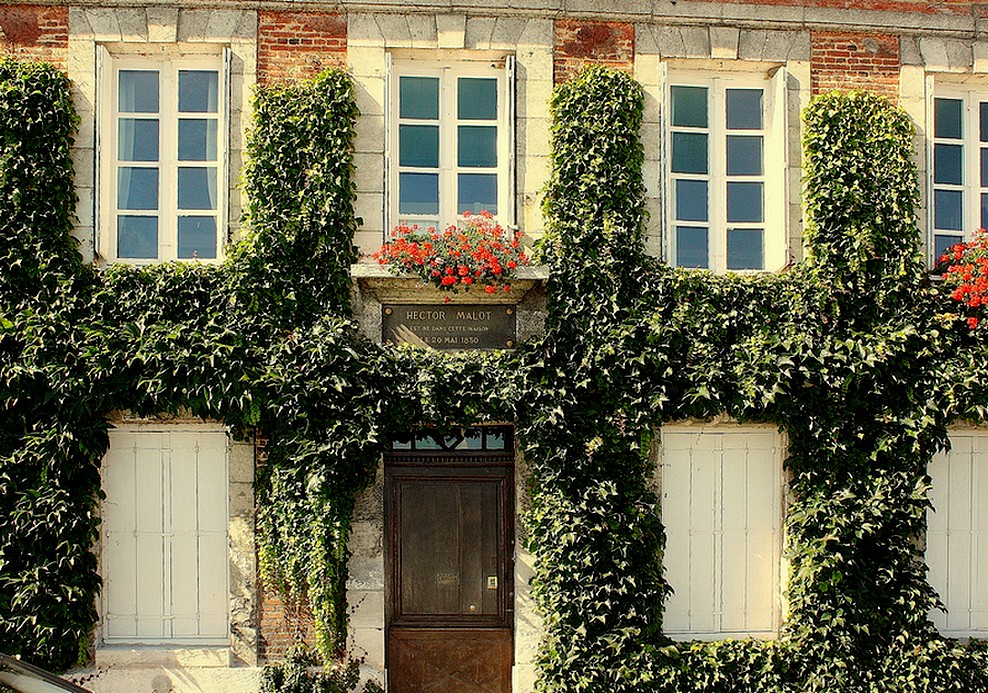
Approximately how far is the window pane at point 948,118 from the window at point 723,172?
1.49 metres

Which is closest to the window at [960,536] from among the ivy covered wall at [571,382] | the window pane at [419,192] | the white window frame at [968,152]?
the ivy covered wall at [571,382]

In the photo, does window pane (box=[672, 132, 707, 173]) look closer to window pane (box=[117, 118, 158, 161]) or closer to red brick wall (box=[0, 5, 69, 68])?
window pane (box=[117, 118, 158, 161])

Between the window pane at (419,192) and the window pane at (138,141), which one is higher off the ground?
the window pane at (138,141)

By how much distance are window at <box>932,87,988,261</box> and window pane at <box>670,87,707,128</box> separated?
2013 millimetres

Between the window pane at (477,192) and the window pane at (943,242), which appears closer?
the window pane at (477,192)

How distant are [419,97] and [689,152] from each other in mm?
A: 2315

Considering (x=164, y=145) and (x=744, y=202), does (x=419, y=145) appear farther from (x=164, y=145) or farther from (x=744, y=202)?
(x=744, y=202)

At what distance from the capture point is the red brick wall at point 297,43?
703 centimetres

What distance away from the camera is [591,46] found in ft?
23.7

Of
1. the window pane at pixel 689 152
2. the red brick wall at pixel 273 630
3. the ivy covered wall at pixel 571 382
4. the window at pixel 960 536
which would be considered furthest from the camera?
the window pane at pixel 689 152

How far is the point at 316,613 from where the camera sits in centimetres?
648

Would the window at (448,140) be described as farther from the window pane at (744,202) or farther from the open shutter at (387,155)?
the window pane at (744,202)

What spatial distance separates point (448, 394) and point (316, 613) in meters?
1.89

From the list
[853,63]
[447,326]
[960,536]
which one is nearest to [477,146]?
[447,326]
